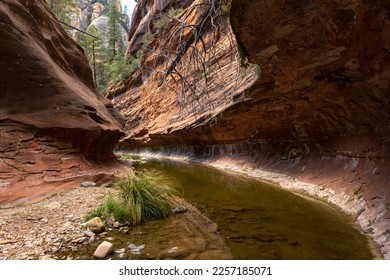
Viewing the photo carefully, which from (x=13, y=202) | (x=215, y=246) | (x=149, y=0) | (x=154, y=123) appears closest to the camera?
(x=215, y=246)

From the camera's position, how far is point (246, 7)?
5430 millimetres

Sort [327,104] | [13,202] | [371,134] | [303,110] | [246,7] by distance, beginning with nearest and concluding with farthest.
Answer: [246,7] < [13,202] < [371,134] < [327,104] < [303,110]

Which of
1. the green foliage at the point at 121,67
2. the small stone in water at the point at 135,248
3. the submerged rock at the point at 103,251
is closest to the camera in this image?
the submerged rock at the point at 103,251

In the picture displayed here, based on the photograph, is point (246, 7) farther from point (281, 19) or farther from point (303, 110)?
point (303, 110)

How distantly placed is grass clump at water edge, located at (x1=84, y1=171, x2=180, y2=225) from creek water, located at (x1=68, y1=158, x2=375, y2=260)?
0.94 ft

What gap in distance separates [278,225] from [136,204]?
8.99 feet

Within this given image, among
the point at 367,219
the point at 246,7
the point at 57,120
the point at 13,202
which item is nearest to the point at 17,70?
the point at 57,120

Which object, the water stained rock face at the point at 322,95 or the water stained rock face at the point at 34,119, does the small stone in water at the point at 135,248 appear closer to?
the water stained rock face at the point at 322,95

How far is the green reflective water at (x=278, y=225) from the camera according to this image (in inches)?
165

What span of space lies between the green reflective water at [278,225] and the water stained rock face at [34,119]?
3744 mm

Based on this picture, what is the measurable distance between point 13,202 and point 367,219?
729 centimetres

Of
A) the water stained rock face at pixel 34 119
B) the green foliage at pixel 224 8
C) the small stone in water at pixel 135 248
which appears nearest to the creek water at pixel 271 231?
the small stone in water at pixel 135 248

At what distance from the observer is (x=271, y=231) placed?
505cm

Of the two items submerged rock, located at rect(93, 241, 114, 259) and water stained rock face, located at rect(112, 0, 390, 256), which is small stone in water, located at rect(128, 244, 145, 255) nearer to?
submerged rock, located at rect(93, 241, 114, 259)
